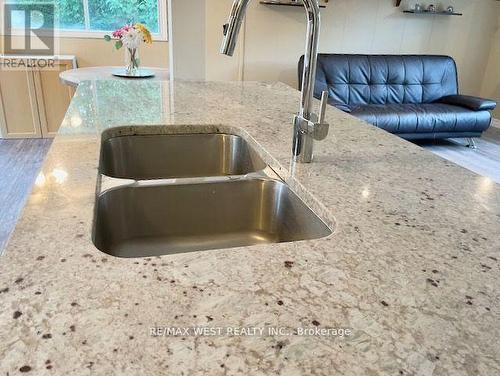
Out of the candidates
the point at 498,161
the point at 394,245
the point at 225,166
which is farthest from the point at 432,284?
the point at 498,161

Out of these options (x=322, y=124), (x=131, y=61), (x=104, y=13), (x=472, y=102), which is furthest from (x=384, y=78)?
(x=322, y=124)

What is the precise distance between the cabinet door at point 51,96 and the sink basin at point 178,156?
3390 millimetres

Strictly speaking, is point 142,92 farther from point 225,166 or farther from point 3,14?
point 3,14

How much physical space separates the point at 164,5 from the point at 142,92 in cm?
374

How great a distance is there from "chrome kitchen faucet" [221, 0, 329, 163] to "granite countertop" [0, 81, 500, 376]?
10cm

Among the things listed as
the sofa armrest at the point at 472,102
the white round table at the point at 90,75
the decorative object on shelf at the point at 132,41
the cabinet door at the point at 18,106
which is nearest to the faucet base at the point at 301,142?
the white round table at the point at 90,75

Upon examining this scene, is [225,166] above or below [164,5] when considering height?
below

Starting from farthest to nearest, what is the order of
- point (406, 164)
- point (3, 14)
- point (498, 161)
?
point (3, 14) → point (498, 161) → point (406, 164)

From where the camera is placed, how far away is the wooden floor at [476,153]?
396cm

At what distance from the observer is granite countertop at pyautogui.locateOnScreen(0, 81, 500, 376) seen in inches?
17.4

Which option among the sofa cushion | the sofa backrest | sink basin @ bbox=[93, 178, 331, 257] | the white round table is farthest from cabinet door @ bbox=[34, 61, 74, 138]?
sink basin @ bbox=[93, 178, 331, 257]

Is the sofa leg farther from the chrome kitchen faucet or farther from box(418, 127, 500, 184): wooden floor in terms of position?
the chrome kitchen faucet

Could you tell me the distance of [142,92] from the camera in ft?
5.75

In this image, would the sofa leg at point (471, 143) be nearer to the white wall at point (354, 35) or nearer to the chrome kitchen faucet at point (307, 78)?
the white wall at point (354, 35)
